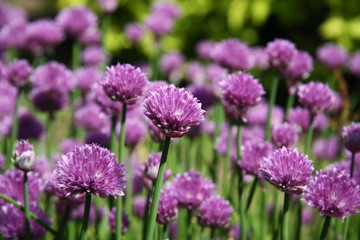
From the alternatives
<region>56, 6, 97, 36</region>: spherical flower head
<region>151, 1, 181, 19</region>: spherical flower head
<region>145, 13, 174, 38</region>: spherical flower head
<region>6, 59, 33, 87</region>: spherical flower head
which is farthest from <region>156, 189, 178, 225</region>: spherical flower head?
<region>151, 1, 181, 19</region>: spherical flower head

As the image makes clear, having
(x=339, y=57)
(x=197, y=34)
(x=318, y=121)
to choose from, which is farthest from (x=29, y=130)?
(x=197, y=34)

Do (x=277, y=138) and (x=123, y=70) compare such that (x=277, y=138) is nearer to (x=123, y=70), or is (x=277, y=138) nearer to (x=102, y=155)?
(x=123, y=70)

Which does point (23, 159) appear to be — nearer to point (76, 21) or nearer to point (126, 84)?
point (126, 84)

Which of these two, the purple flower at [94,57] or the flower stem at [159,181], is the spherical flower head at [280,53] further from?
the purple flower at [94,57]

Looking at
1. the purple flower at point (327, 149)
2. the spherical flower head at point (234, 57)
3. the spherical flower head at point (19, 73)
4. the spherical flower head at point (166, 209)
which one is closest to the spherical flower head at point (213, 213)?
the spherical flower head at point (166, 209)

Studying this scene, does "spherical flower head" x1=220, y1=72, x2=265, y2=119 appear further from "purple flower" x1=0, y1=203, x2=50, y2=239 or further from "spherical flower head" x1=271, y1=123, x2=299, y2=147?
"purple flower" x1=0, y1=203, x2=50, y2=239

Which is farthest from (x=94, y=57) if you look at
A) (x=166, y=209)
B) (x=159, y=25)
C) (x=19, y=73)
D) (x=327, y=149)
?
(x=166, y=209)

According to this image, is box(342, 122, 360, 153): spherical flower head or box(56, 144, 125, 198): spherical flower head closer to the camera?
box(56, 144, 125, 198): spherical flower head
